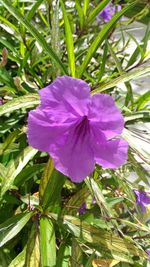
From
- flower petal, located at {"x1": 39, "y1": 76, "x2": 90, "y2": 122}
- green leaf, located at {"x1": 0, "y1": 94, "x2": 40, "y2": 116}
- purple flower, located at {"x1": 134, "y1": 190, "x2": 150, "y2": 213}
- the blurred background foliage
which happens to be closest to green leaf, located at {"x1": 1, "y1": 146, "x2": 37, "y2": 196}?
the blurred background foliage

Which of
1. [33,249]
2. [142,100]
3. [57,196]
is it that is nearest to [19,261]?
[33,249]

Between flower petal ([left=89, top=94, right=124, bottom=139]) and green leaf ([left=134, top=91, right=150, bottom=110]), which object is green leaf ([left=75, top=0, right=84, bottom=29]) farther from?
flower petal ([left=89, top=94, right=124, bottom=139])

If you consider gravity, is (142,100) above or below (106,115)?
above

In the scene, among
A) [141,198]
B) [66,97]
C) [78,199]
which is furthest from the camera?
[141,198]

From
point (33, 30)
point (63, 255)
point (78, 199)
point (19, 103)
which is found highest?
point (33, 30)

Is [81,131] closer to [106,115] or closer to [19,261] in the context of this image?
[106,115]

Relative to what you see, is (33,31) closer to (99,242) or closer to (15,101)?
(15,101)

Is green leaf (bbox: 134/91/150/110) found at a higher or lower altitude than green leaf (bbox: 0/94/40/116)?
higher

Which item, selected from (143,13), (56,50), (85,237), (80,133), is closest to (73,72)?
(56,50)
